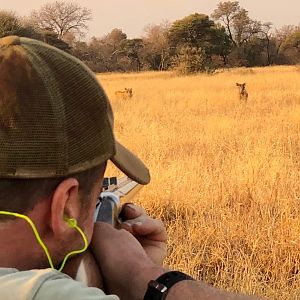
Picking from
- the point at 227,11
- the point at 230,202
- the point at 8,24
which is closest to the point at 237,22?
the point at 227,11

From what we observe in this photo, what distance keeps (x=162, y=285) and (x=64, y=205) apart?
0.27m

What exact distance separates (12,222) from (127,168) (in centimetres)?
37

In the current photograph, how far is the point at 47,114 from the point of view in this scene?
1.12m

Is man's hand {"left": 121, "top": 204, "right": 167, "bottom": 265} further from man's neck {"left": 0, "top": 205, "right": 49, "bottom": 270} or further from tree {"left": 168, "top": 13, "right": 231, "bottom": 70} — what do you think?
tree {"left": 168, "top": 13, "right": 231, "bottom": 70}

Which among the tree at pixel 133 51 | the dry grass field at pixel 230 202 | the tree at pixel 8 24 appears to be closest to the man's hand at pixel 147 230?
the dry grass field at pixel 230 202

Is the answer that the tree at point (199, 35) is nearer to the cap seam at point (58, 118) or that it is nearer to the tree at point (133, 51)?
the tree at point (133, 51)

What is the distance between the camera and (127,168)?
1.41m

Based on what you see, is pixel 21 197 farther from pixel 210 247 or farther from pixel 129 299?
pixel 210 247

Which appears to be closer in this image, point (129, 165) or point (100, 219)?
point (129, 165)

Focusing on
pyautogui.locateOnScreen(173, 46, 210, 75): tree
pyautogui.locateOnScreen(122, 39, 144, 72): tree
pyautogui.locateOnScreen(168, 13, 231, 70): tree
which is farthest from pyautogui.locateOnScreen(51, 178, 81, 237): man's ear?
pyautogui.locateOnScreen(168, 13, 231, 70): tree

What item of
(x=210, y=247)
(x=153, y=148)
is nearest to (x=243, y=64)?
(x=153, y=148)

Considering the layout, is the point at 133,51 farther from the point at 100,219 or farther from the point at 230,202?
the point at 100,219

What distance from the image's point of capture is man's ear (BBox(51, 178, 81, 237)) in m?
1.13

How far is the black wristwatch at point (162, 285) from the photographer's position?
1.24 metres
